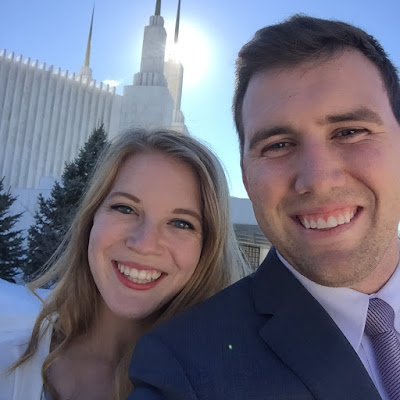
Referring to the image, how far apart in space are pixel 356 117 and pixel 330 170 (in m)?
0.22

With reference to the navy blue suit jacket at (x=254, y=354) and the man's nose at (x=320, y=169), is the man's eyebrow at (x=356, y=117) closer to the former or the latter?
the man's nose at (x=320, y=169)

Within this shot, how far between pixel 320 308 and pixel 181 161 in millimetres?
1112

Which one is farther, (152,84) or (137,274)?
(152,84)

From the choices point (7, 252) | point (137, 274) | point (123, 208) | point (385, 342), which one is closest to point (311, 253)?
point (385, 342)

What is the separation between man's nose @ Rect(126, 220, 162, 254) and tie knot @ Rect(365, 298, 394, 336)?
0.97 m

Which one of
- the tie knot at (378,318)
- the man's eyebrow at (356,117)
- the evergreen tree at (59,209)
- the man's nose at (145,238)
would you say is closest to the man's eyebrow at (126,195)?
the man's nose at (145,238)

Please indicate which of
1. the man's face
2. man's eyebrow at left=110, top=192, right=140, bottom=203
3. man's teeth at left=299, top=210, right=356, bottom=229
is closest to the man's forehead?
the man's face

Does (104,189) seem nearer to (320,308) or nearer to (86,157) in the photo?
(320,308)

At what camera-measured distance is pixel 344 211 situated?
139 cm

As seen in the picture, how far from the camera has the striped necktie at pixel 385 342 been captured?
1.24 m

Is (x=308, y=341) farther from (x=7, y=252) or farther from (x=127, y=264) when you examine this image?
(x=7, y=252)

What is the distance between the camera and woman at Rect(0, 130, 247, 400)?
1969 millimetres

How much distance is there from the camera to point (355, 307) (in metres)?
1.42

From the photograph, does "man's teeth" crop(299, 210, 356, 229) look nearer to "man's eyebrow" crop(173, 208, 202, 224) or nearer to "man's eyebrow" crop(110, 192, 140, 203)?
"man's eyebrow" crop(173, 208, 202, 224)
